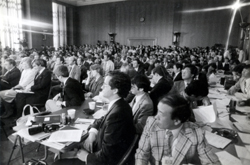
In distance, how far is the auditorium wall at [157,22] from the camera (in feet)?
A: 43.0

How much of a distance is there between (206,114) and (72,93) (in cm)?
180

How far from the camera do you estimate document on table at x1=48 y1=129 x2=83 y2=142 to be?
5.33ft

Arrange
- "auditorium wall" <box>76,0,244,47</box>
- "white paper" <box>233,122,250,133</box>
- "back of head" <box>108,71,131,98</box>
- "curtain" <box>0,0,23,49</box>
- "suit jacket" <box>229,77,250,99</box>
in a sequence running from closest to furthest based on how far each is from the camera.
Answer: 1. "back of head" <box>108,71,131,98</box>
2. "white paper" <box>233,122,250,133</box>
3. "suit jacket" <box>229,77,250,99</box>
4. "curtain" <box>0,0,23,49</box>
5. "auditorium wall" <box>76,0,244,47</box>

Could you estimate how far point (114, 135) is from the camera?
4.77ft

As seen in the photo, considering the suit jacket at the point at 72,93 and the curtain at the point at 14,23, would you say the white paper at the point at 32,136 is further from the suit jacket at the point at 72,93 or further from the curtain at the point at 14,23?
the curtain at the point at 14,23

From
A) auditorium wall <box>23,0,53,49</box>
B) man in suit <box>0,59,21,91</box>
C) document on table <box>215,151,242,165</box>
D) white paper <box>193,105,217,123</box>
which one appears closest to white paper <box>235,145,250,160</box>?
document on table <box>215,151,242,165</box>

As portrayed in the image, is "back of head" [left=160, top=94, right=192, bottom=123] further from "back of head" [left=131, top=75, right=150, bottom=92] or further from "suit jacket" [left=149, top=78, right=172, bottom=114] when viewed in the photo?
"suit jacket" [left=149, top=78, right=172, bottom=114]

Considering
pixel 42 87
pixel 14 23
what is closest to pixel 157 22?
pixel 14 23

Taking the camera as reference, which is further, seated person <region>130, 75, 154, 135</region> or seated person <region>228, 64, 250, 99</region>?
seated person <region>228, 64, 250, 99</region>

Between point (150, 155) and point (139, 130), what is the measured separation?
1.70 ft

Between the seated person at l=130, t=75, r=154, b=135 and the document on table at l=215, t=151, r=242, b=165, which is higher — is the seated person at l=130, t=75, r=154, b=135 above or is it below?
above

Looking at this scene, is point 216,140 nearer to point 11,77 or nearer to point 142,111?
point 142,111

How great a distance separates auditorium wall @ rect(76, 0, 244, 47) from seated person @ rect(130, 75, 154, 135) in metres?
12.6

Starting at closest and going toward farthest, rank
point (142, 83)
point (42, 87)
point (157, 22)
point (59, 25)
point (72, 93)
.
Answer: point (142, 83) → point (72, 93) → point (42, 87) → point (157, 22) → point (59, 25)
